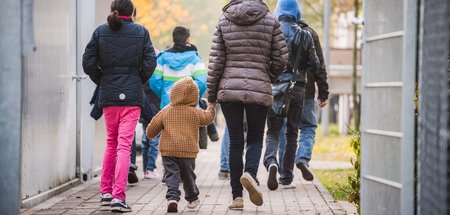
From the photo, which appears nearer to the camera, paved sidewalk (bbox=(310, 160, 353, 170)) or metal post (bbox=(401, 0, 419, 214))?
metal post (bbox=(401, 0, 419, 214))

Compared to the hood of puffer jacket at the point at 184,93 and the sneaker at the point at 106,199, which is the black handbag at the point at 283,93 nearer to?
the hood of puffer jacket at the point at 184,93

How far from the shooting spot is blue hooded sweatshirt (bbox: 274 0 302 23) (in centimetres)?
1142

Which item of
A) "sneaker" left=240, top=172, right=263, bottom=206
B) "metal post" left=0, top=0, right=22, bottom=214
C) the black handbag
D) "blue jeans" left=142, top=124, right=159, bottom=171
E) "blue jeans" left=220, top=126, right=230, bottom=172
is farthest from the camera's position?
"blue jeans" left=142, top=124, right=159, bottom=171

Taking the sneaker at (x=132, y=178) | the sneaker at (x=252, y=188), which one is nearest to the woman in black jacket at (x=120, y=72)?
the sneaker at (x=252, y=188)

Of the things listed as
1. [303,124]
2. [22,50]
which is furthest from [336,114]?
[22,50]

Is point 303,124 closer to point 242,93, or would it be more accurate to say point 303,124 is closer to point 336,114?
point 242,93

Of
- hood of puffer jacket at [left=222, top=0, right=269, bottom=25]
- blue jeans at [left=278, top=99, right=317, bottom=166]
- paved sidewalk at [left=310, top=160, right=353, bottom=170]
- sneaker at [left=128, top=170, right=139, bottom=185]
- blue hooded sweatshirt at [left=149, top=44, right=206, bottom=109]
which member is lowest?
paved sidewalk at [left=310, top=160, right=353, bottom=170]

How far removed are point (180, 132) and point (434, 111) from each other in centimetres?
413

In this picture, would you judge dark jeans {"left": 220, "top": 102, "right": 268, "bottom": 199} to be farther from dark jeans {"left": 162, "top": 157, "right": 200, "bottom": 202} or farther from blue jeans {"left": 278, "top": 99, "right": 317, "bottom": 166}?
blue jeans {"left": 278, "top": 99, "right": 317, "bottom": 166}

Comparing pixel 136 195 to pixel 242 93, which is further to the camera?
pixel 136 195

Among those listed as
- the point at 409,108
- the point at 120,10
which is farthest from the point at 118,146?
the point at 409,108

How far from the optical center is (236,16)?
369 inches

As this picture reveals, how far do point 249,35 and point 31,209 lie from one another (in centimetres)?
257

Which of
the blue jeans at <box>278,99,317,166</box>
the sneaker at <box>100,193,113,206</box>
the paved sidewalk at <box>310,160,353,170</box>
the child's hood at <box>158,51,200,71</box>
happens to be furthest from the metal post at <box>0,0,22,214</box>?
the paved sidewalk at <box>310,160,353,170</box>
